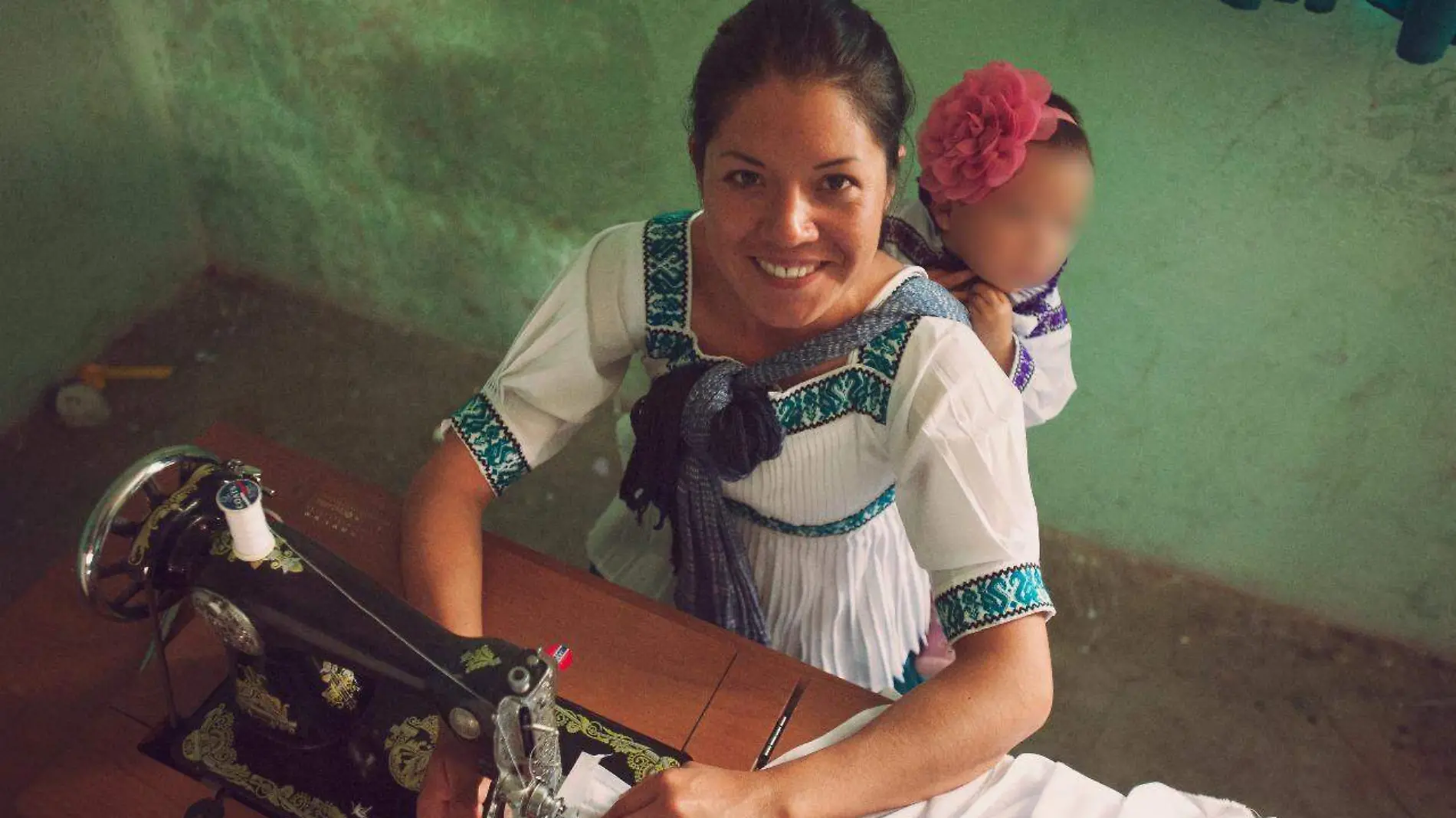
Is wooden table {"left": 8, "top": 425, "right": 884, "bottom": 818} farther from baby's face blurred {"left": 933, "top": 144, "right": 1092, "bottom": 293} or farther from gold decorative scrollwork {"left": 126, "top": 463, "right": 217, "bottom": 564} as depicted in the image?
baby's face blurred {"left": 933, "top": 144, "right": 1092, "bottom": 293}

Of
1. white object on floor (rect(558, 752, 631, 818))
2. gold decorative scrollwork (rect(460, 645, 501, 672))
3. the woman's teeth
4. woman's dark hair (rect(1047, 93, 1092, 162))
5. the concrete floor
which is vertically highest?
the woman's teeth

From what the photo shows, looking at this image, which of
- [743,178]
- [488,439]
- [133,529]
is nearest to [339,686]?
[133,529]

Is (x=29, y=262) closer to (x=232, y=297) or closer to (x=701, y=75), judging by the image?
(x=232, y=297)

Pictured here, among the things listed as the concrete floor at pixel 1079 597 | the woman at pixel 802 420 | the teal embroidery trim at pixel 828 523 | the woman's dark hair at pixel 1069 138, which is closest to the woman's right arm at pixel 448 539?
the woman at pixel 802 420

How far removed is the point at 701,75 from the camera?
1.33m

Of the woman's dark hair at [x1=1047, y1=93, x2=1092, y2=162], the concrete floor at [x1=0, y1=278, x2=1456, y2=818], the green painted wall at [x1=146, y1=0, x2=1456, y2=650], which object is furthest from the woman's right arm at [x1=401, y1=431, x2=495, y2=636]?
the concrete floor at [x1=0, y1=278, x2=1456, y2=818]

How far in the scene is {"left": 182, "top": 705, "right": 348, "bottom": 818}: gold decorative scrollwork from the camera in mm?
1282

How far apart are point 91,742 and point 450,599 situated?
0.43 m

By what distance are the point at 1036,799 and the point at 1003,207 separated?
2.68 feet

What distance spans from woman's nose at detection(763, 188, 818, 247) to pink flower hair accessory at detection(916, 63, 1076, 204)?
40 centimetres

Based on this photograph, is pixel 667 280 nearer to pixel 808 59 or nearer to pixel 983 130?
pixel 808 59

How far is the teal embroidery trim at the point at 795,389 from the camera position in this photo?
4.57 ft

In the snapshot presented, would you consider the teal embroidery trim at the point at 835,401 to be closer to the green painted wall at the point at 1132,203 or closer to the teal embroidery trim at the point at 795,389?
the teal embroidery trim at the point at 795,389

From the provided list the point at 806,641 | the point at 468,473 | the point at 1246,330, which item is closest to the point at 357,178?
the point at 468,473
